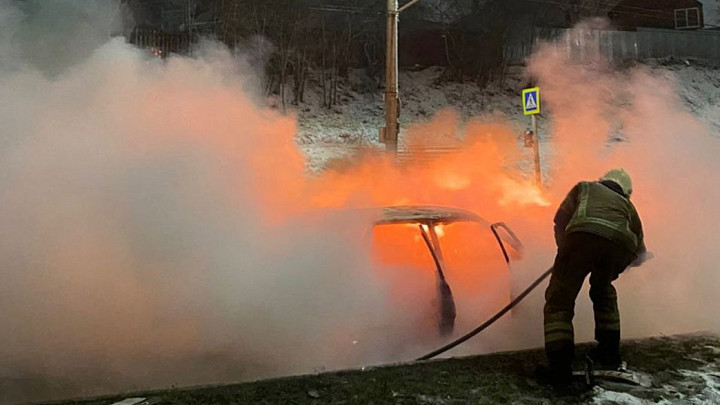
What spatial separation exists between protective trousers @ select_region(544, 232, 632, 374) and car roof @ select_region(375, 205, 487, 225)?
51.9 inches

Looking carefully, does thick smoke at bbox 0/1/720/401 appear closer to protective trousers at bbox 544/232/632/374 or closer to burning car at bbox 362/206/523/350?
burning car at bbox 362/206/523/350

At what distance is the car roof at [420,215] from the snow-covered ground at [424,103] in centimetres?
1042

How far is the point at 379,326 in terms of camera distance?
5059 mm

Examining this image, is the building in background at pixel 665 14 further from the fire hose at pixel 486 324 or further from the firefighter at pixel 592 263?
the firefighter at pixel 592 263

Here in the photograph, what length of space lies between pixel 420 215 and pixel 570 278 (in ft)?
5.14

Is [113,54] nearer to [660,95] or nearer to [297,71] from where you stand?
[297,71]

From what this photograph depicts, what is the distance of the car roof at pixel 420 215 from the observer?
522cm

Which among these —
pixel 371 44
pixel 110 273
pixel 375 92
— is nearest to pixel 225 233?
pixel 110 273

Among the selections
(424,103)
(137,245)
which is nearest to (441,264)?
(137,245)

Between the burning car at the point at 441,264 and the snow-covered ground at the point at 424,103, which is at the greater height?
the snow-covered ground at the point at 424,103

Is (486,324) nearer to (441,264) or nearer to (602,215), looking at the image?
(441,264)

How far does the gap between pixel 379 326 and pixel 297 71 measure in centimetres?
1498

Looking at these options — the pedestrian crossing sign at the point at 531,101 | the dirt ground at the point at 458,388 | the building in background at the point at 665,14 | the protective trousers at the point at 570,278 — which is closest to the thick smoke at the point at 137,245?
the dirt ground at the point at 458,388

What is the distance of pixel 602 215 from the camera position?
13.6 ft
